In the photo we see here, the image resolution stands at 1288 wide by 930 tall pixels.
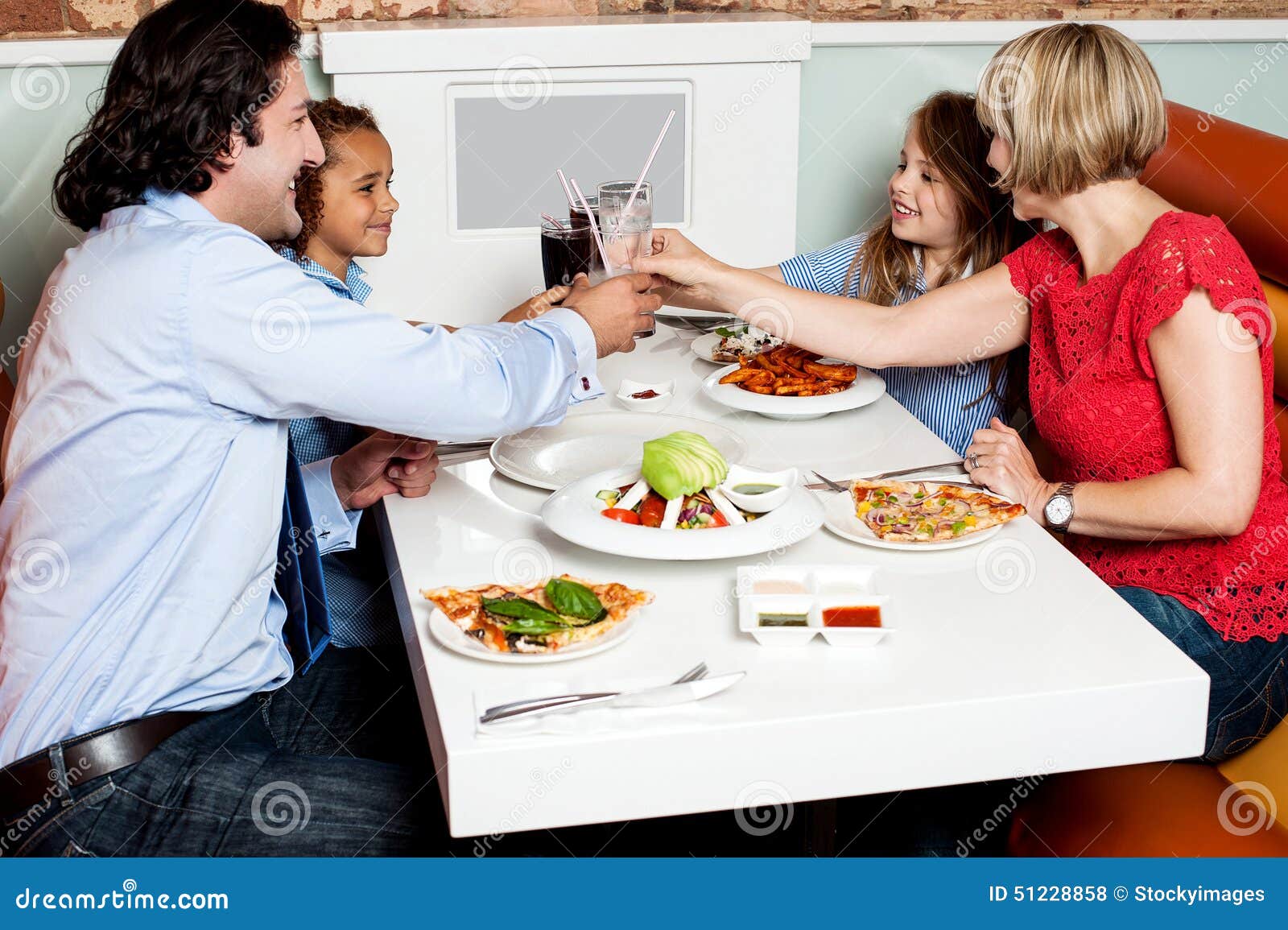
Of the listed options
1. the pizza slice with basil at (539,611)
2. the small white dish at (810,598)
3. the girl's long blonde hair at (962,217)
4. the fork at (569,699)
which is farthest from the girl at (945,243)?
the fork at (569,699)

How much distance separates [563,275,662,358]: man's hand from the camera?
156 centimetres

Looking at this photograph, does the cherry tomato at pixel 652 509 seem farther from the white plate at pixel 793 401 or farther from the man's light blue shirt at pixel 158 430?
the white plate at pixel 793 401

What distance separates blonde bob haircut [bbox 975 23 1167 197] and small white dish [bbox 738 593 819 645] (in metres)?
0.80

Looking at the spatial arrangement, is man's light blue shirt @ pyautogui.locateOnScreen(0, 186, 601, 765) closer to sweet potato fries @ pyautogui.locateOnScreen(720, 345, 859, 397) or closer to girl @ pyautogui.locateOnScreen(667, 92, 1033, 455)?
sweet potato fries @ pyautogui.locateOnScreen(720, 345, 859, 397)

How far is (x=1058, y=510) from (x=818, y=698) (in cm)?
64

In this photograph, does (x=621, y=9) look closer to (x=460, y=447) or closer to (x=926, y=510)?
(x=460, y=447)

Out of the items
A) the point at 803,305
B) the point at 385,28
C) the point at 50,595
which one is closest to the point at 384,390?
the point at 50,595

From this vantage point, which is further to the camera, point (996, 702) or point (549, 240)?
point (549, 240)

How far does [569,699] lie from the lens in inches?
40.8

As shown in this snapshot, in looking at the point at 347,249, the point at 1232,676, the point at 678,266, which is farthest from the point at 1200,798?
the point at 347,249

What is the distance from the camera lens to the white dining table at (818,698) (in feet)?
3.33

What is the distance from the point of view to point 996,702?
1061mm

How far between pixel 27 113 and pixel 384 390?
152 centimetres
